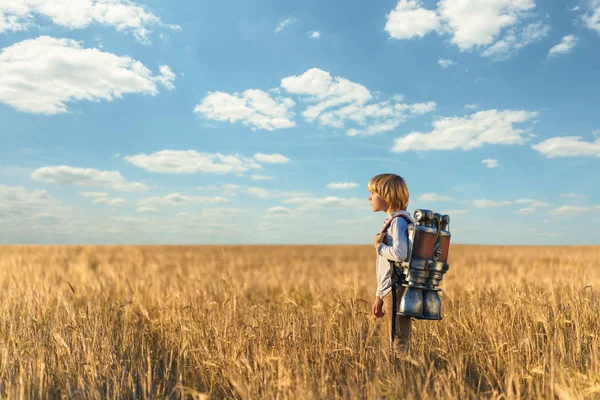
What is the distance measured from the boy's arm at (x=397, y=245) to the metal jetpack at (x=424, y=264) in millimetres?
48

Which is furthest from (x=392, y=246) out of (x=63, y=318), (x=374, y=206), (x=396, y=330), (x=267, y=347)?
(x=63, y=318)

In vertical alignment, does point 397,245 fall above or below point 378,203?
below

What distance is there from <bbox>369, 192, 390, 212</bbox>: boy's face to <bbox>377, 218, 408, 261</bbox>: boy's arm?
221 mm

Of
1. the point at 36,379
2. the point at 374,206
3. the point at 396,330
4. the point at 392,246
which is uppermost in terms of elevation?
the point at 374,206

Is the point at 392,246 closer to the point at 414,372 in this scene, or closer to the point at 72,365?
the point at 414,372

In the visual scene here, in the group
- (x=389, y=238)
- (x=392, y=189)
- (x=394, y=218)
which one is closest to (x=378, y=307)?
(x=389, y=238)

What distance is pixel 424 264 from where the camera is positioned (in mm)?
3975

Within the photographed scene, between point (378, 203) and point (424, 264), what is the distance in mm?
669

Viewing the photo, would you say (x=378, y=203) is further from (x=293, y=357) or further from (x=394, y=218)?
(x=293, y=357)

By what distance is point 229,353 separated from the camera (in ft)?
14.6

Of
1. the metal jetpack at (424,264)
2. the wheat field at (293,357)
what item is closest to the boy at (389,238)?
the metal jetpack at (424,264)

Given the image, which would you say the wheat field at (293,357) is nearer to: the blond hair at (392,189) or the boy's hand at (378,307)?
the boy's hand at (378,307)

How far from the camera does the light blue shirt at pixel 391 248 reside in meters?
3.96

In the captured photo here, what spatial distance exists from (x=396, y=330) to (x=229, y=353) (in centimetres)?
155
